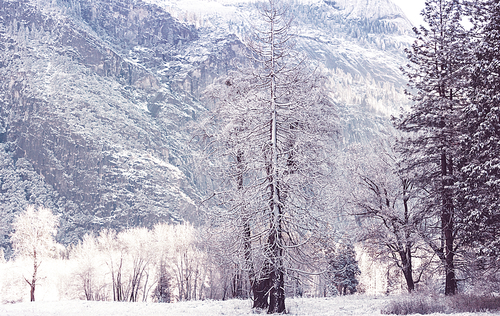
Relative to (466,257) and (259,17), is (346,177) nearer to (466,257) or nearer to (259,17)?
(466,257)

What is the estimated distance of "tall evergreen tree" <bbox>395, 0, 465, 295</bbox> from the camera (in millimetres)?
15734

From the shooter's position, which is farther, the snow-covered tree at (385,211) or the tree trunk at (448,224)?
the snow-covered tree at (385,211)


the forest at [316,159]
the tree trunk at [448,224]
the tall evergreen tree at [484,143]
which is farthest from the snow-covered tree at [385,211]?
the tall evergreen tree at [484,143]

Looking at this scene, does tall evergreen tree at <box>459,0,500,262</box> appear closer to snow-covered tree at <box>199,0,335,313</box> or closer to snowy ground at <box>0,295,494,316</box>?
snowy ground at <box>0,295,494,316</box>

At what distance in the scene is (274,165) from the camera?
12.5 metres

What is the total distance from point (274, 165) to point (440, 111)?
7.79 metres

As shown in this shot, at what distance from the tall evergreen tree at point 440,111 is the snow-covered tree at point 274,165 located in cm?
457

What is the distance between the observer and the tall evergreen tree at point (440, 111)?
15734 mm

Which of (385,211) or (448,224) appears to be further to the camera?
(385,211)

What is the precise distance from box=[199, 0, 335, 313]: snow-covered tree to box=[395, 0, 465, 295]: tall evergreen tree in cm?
457

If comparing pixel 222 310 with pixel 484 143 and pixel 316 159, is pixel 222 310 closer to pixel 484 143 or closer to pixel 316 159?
pixel 316 159

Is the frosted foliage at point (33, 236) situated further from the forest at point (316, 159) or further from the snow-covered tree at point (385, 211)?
the snow-covered tree at point (385, 211)

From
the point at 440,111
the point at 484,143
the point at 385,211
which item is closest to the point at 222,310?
the point at 385,211

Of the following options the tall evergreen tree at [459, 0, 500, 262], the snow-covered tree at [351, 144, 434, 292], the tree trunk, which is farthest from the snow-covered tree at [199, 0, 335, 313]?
the snow-covered tree at [351, 144, 434, 292]
